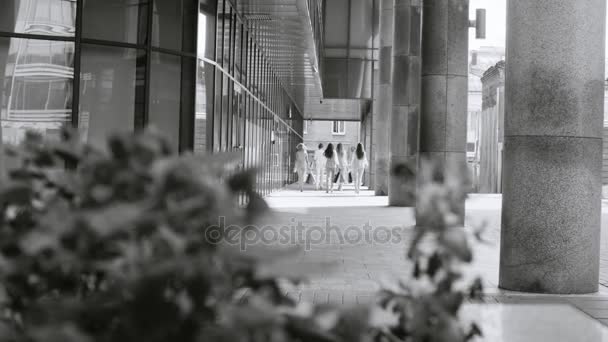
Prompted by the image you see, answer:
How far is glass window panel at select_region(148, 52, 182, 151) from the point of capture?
1158 cm

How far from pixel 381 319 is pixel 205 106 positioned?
854 centimetres

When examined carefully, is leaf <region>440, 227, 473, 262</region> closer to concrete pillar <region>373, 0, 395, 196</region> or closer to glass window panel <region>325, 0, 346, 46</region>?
concrete pillar <region>373, 0, 395, 196</region>

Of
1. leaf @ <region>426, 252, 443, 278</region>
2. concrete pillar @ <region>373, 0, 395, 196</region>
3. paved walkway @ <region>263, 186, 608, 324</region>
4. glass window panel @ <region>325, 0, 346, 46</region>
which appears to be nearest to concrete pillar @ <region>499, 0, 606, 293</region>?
paved walkway @ <region>263, 186, 608, 324</region>

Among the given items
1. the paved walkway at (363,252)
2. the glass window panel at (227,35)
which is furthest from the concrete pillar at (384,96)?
the glass window panel at (227,35)

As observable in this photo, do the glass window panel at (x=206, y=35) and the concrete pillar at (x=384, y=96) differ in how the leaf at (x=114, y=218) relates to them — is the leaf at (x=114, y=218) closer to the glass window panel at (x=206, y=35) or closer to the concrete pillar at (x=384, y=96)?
the glass window panel at (x=206, y=35)

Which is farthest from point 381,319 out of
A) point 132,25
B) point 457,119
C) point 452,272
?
point 457,119

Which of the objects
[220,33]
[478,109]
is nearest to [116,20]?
[220,33]

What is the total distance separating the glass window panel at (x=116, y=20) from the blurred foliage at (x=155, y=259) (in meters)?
9.79

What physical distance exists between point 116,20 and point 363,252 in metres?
4.72

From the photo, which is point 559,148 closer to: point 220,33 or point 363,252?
point 363,252

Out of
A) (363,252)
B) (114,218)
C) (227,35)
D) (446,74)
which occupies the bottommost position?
(363,252)

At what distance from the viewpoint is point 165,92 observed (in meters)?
11.9

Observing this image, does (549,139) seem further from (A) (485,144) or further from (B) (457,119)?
(A) (485,144)

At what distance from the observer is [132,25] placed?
36.9ft
